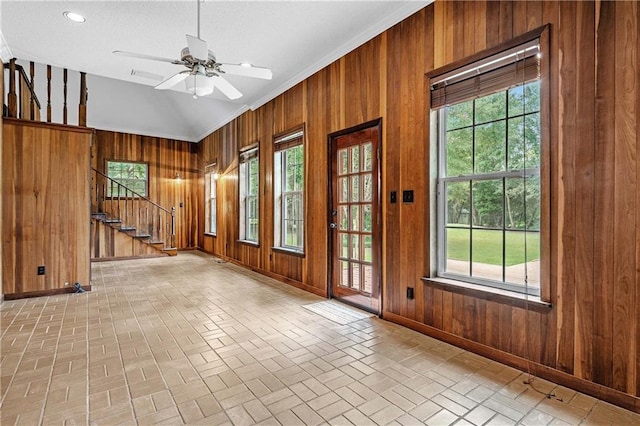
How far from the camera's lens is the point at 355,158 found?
4055 millimetres

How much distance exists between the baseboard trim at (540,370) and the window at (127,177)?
7.86 metres

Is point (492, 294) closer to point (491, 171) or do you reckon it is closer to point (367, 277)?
point (491, 171)

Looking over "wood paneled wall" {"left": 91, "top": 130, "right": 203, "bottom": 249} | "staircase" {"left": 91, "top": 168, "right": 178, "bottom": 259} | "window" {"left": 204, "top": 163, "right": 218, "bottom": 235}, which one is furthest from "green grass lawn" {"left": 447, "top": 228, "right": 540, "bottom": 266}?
"wood paneled wall" {"left": 91, "top": 130, "right": 203, "bottom": 249}

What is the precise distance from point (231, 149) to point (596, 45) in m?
6.54

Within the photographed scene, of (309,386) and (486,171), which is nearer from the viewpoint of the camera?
(309,386)

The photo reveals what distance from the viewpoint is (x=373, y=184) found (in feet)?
12.2

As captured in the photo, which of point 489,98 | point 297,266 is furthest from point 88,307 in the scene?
point 489,98

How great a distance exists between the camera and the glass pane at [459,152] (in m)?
2.92

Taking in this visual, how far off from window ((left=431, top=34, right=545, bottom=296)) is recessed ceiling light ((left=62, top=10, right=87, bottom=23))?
3.81 metres

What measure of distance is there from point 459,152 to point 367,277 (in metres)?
1.74

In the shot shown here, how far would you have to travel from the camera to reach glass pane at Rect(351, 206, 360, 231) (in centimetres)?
400

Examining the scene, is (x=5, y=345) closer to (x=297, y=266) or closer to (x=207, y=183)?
(x=297, y=266)

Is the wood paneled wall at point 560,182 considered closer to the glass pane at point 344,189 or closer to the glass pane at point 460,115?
the glass pane at point 460,115

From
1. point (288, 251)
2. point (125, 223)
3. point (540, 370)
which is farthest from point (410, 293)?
point (125, 223)
